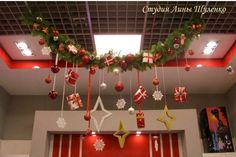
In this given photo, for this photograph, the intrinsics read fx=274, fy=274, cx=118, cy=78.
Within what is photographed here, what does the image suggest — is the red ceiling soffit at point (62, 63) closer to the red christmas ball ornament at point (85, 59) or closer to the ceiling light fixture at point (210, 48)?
the ceiling light fixture at point (210, 48)

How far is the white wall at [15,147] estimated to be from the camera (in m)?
5.40

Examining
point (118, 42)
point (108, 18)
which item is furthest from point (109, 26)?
A: point (118, 42)

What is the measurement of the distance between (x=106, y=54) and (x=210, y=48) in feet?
6.47

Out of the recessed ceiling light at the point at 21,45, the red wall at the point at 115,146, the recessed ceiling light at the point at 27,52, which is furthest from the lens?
the red wall at the point at 115,146

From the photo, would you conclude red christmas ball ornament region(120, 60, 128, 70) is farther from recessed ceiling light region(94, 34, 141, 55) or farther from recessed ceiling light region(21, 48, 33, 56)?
recessed ceiling light region(21, 48, 33, 56)

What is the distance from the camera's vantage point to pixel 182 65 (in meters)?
4.67

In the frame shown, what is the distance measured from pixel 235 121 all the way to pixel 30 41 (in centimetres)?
408

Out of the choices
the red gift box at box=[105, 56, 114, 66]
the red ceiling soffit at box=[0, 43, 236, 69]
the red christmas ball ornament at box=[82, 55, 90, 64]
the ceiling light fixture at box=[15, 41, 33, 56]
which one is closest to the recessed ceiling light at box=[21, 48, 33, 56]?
the ceiling light fixture at box=[15, 41, 33, 56]

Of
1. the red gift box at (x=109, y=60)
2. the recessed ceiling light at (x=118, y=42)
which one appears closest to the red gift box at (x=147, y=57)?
the red gift box at (x=109, y=60)

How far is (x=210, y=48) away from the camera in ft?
14.4

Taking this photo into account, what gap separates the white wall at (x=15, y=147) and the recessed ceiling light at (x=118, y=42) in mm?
2657

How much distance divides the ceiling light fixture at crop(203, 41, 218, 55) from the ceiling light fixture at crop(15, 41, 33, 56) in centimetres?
284

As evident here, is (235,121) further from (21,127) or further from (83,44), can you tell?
(21,127)

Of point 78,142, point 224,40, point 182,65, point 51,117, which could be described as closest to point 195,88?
point 182,65
